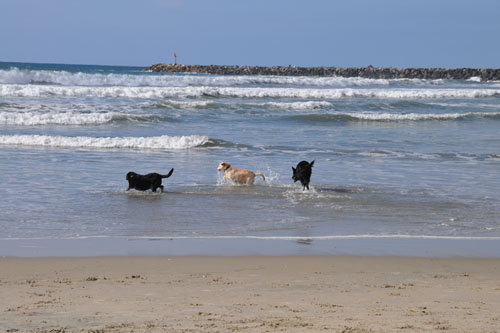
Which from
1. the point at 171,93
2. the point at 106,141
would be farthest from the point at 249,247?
the point at 171,93

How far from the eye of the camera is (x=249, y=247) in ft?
22.5

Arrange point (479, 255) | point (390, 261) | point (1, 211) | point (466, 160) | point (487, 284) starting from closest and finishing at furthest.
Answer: point (487, 284) < point (390, 261) < point (479, 255) < point (1, 211) < point (466, 160)

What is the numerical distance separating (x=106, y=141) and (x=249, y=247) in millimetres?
10887

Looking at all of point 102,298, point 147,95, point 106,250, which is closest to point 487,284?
point 102,298

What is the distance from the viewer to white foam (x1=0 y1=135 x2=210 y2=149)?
1667 centimetres

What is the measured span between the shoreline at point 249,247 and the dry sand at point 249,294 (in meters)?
0.25

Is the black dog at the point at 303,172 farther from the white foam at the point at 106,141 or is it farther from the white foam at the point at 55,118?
the white foam at the point at 55,118

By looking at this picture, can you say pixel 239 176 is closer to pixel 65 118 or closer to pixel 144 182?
pixel 144 182

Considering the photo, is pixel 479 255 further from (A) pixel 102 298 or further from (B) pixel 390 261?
(A) pixel 102 298

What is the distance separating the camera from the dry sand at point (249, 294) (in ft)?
13.5

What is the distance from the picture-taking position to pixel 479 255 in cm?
675

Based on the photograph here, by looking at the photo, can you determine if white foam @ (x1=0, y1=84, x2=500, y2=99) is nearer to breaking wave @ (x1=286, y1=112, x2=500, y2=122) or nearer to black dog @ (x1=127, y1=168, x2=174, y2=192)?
breaking wave @ (x1=286, y1=112, x2=500, y2=122)

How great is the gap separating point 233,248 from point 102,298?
2.23 meters

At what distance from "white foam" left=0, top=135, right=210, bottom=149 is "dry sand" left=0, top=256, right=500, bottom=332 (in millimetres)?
10811
